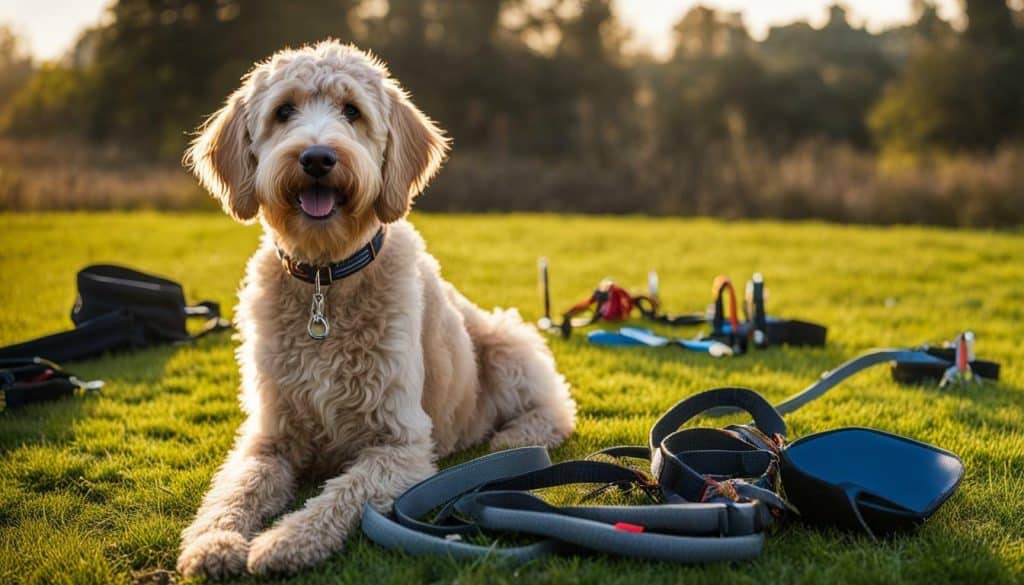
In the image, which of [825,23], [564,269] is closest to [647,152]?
[564,269]

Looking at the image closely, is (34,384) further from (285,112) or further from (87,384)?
(285,112)

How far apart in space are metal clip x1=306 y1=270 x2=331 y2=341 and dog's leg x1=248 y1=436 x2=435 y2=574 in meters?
0.58

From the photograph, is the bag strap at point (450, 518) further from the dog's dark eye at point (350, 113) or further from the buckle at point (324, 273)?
the dog's dark eye at point (350, 113)

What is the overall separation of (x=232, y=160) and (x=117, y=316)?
372 centimetres

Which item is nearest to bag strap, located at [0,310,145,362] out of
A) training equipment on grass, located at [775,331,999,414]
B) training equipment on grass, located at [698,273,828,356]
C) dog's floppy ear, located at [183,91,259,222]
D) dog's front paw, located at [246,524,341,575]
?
dog's floppy ear, located at [183,91,259,222]

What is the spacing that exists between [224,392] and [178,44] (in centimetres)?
3683

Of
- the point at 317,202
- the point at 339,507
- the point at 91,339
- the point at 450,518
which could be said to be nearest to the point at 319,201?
the point at 317,202

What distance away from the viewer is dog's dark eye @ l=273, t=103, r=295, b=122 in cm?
402

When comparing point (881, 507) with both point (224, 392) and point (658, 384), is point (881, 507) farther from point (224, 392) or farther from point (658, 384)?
point (224, 392)

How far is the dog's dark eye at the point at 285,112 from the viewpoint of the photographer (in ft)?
13.2

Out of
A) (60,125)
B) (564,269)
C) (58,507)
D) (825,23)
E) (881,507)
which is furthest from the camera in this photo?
(825,23)

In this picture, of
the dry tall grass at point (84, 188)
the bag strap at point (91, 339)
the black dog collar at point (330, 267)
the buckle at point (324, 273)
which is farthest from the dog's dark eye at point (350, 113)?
the dry tall grass at point (84, 188)

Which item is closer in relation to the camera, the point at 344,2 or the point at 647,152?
the point at 647,152

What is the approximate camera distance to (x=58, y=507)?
4023mm
